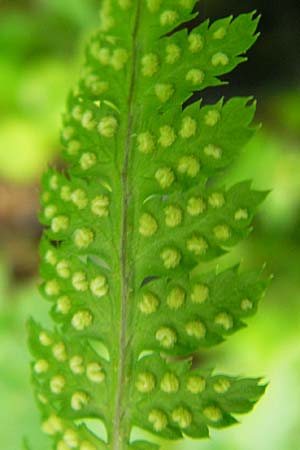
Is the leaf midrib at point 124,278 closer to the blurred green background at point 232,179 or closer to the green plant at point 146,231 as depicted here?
the green plant at point 146,231

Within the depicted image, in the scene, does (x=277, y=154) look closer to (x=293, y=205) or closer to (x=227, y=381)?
(x=293, y=205)

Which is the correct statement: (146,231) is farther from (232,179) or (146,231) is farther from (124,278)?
(232,179)

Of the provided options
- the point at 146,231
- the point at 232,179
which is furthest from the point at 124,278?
the point at 232,179

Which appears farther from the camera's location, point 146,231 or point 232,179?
point 232,179

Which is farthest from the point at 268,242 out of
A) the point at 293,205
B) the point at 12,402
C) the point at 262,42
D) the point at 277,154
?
the point at 12,402

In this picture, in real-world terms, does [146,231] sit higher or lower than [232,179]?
lower

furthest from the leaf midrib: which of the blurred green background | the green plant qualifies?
the blurred green background

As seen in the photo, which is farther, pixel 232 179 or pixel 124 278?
pixel 232 179

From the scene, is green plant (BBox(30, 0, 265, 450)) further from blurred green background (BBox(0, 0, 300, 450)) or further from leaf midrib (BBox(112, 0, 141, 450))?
blurred green background (BBox(0, 0, 300, 450))
